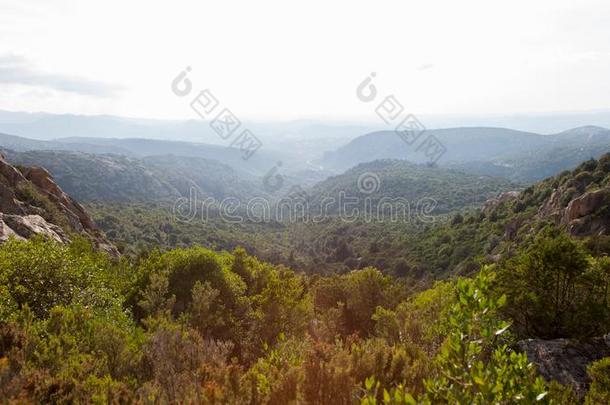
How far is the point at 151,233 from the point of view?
107562 millimetres

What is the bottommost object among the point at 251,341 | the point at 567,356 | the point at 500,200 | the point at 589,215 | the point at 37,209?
the point at 500,200

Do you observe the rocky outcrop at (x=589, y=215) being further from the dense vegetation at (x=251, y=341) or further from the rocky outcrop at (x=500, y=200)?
the rocky outcrop at (x=500, y=200)

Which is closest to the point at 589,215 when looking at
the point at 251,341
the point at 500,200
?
the point at 251,341

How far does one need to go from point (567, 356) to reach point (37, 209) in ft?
136

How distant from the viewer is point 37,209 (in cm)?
3781

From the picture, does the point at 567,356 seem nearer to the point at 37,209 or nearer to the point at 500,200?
the point at 37,209

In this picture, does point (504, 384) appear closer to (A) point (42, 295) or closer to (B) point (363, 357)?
(B) point (363, 357)

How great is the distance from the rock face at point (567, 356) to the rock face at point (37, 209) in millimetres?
23903

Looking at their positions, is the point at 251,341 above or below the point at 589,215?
below

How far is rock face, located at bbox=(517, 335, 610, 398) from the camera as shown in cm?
1074

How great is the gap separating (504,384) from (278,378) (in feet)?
15.8

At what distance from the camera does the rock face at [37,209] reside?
90.6 feet

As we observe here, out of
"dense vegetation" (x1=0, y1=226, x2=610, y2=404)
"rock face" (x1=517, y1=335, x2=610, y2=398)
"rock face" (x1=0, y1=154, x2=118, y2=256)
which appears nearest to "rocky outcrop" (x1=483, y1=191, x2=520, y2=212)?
"dense vegetation" (x1=0, y1=226, x2=610, y2=404)

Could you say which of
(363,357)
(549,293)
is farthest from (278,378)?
(549,293)
